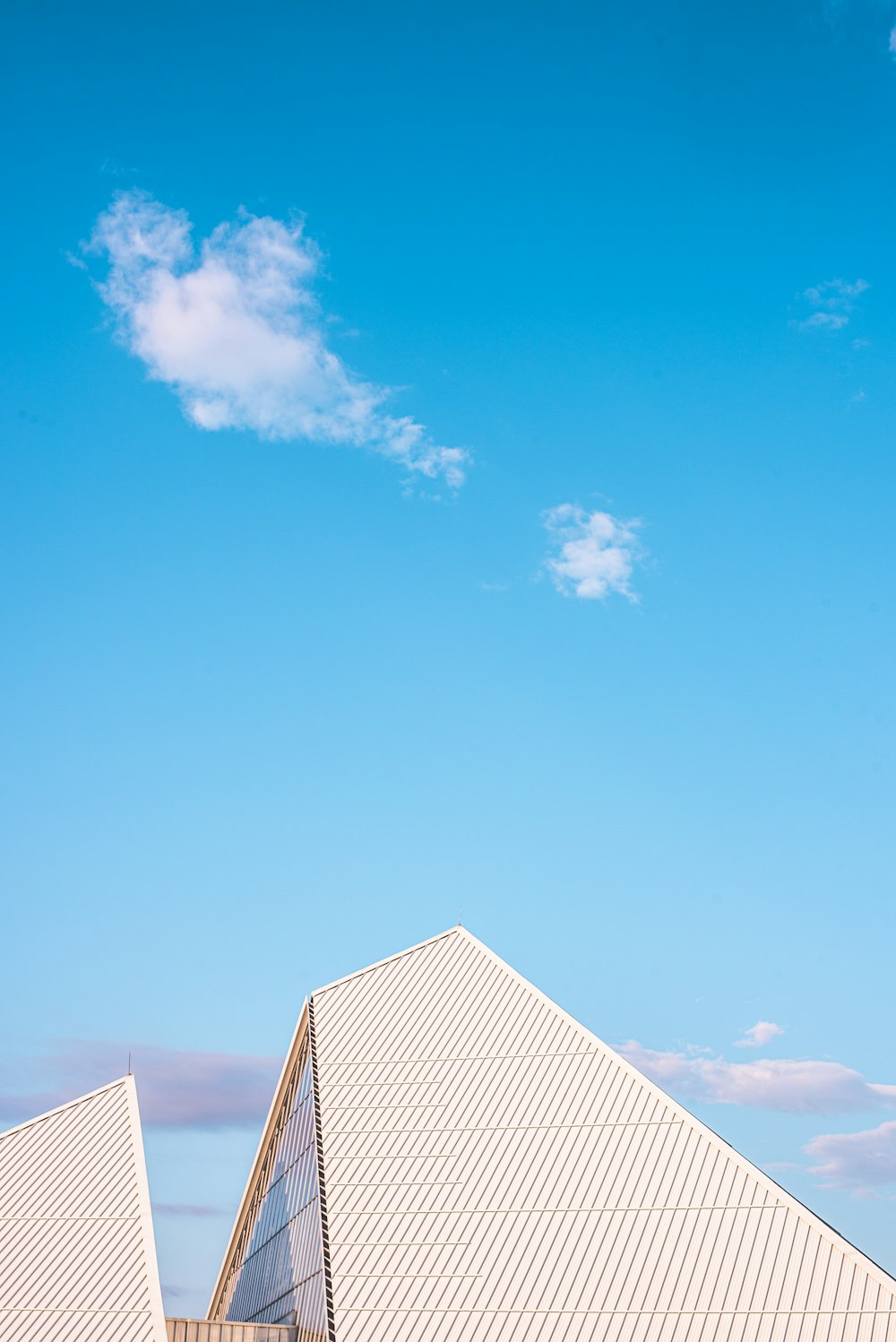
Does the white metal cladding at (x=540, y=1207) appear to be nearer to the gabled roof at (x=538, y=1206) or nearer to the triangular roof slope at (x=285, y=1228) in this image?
the gabled roof at (x=538, y=1206)

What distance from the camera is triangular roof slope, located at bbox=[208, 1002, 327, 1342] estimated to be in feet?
208

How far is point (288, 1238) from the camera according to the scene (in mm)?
69750

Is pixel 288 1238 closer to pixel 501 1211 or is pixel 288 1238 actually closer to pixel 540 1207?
pixel 501 1211

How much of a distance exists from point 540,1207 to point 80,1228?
2019 centimetres

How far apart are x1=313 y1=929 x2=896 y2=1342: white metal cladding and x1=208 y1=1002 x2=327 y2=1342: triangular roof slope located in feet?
7.72

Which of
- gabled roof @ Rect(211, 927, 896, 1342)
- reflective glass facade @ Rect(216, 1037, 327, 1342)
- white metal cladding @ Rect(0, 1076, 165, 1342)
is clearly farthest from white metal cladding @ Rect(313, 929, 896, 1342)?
white metal cladding @ Rect(0, 1076, 165, 1342)

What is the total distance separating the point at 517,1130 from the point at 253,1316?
19342 mm

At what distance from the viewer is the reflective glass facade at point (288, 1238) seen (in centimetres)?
6303

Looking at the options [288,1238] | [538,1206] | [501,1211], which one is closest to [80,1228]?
[288,1238]

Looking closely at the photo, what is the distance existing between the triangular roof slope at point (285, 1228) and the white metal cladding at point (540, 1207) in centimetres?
235

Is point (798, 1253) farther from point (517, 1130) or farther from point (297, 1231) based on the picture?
point (297, 1231)

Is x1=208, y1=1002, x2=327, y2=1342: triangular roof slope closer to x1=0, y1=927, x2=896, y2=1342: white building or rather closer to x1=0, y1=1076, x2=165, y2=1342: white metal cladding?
x1=0, y1=927, x2=896, y2=1342: white building

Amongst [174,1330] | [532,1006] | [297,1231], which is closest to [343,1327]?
[174,1330]

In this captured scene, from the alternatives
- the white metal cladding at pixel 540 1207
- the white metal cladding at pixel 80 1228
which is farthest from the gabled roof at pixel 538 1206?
the white metal cladding at pixel 80 1228
